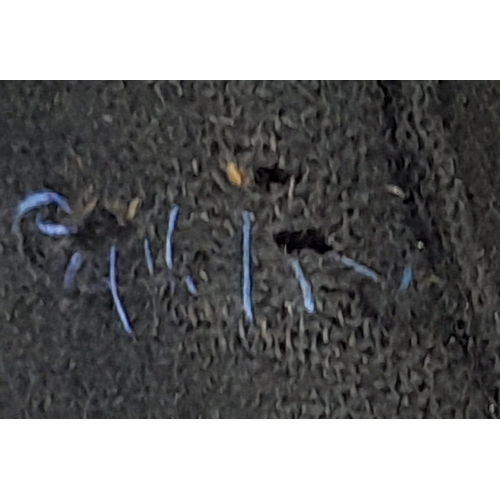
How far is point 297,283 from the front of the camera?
→ 0.44 meters

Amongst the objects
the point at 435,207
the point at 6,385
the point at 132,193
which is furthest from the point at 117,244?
the point at 435,207

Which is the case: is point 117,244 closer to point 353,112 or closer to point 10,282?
point 10,282

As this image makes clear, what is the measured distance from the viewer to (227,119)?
0.44 meters

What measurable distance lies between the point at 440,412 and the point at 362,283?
12 centimetres

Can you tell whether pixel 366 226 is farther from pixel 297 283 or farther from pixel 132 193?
pixel 132 193

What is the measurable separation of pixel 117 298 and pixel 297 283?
0.48 ft

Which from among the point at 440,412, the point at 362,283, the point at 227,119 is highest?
the point at 227,119

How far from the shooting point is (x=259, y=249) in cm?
44

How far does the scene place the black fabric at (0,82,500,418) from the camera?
1.42 ft

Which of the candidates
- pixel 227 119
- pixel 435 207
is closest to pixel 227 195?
pixel 227 119

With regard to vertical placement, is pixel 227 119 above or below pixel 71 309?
above

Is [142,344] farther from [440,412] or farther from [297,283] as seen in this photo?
[440,412]

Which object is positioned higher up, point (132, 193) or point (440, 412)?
point (132, 193)

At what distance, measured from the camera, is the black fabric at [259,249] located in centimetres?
43
